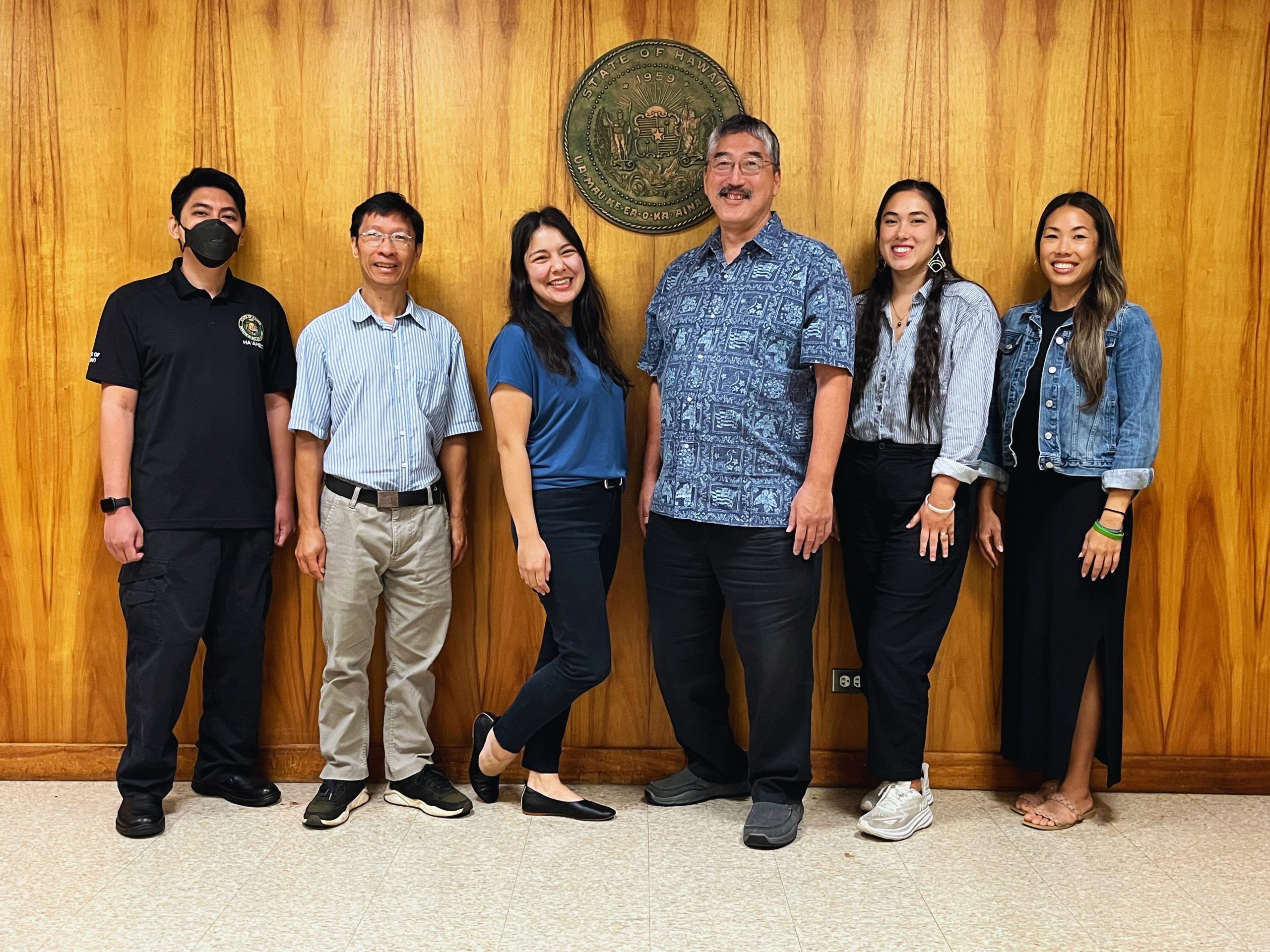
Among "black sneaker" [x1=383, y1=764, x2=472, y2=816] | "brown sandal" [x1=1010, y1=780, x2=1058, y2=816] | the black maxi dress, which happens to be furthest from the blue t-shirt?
"brown sandal" [x1=1010, y1=780, x2=1058, y2=816]

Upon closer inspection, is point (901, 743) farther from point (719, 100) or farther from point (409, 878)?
point (719, 100)

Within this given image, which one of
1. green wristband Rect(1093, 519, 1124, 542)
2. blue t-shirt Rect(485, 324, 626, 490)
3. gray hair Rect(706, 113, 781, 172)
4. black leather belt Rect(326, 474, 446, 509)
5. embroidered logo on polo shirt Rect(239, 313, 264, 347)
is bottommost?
green wristband Rect(1093, 519, 1124, 542)

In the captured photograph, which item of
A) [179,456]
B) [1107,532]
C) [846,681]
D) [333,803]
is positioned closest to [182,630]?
[179,456]

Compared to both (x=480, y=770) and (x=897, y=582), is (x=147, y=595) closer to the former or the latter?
(x=480, y=770)

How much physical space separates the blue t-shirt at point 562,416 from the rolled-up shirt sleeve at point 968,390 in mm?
838

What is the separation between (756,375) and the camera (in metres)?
2.40

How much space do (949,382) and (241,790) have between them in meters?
2.18

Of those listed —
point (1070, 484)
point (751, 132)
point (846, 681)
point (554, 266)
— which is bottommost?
point (846, 681)

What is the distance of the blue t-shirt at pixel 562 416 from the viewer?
2.45 m

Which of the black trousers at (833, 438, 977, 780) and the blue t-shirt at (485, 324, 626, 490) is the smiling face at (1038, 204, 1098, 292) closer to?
the black trousers at (833, 438, 977, 780)

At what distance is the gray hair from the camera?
245 centimetres

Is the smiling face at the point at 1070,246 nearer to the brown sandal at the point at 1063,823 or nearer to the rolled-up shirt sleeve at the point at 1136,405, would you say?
the rolled-up shirt sleeve at the point at 1136,405

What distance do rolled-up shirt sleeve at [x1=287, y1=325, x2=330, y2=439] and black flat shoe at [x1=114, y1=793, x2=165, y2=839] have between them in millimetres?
1023

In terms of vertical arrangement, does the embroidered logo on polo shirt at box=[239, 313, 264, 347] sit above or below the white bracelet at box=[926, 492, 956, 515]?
above
